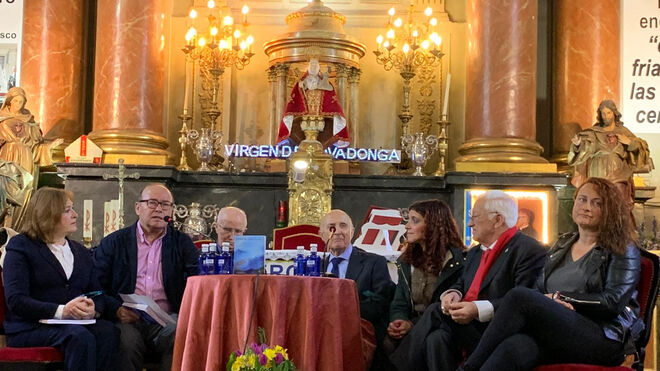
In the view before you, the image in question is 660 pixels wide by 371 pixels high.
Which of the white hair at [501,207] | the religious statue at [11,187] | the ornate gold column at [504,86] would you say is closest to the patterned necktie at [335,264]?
the white hair at [501,207]

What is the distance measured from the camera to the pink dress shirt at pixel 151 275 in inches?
239

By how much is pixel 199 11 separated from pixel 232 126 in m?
1.50

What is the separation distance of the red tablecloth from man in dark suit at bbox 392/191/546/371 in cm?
45

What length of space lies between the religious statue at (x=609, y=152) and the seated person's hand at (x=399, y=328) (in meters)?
5.18

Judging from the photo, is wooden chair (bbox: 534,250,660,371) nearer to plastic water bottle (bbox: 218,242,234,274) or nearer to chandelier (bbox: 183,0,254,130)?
plastic water bottle (bbox: 218,242,234,274)

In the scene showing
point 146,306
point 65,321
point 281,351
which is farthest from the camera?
Answer: point 146,306

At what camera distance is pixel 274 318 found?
201 inches

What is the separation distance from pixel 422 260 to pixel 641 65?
290 inches

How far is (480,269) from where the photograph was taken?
541cm

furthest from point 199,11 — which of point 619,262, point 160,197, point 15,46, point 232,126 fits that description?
point 619,262

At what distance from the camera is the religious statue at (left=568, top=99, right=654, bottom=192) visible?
34.1 ft

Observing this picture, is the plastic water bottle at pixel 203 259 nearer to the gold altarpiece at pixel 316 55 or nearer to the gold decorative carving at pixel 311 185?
the gold decorative carving at pixel 311 185

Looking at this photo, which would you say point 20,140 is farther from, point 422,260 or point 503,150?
point 422,260

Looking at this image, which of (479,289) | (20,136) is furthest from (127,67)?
(479,289)
